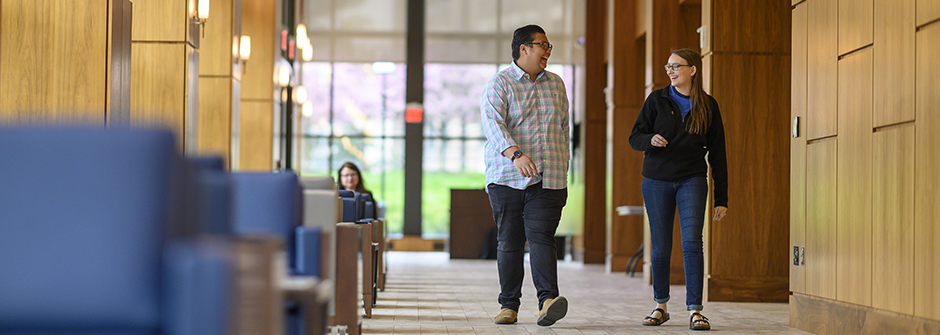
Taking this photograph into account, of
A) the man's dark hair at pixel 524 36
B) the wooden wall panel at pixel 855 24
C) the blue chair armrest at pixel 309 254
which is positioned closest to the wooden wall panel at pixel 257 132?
the man's dark hair at pixel 524 36

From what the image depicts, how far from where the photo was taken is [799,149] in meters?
4.33

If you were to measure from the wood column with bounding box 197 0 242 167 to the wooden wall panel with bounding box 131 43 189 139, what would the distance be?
5.46 ft

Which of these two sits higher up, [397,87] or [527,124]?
[397,87]

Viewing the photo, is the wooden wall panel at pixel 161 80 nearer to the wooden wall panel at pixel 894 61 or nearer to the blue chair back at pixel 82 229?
the wooden wall panel at pixel 894 61

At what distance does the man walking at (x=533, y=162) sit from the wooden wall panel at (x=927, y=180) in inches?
58.4

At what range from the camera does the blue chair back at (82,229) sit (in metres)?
1.30

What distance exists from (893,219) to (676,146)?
1004 millimetres

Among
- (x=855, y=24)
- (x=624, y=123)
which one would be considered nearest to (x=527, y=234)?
(x=855, y=24)

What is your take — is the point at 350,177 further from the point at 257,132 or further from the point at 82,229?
the point at 82,229

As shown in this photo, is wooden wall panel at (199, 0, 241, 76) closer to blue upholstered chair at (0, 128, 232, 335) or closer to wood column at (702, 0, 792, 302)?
wood column at (702, 0, 792, 302)

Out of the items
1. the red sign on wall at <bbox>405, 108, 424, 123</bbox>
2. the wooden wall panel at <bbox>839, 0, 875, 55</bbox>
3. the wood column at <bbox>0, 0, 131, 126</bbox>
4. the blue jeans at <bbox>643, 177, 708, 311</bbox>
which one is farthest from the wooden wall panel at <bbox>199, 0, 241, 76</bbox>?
the red sign on wall at <bbox>405, 108, 424, 123</bbox>

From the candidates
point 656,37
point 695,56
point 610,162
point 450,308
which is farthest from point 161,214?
point 610,162

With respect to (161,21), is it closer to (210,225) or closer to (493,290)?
(493,290)

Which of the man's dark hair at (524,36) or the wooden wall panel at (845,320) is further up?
the man's dark hair at (524,36)
